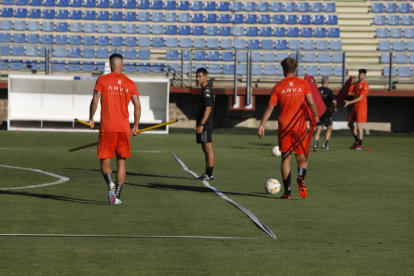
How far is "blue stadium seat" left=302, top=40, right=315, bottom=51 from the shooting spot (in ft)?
110

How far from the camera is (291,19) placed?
35.1 m

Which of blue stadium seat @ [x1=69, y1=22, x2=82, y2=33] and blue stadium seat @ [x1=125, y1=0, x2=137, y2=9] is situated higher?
blue stadium seat @ [x1=125, y1=0, x2=137, y2=9]

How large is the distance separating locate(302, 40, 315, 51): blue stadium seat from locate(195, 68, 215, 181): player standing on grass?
21475 millimetres

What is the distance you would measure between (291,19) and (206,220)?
27.8 metres

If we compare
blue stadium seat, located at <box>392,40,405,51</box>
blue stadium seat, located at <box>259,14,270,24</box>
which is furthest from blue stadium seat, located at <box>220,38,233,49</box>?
blue stadium seat, located at <box>392,40,405,51</box>

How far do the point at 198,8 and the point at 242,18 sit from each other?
2112 millimetres

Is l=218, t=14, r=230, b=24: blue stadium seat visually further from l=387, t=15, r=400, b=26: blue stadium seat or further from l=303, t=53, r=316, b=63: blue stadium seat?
l=387, t=15, r=400, b=26: blue stadium seat

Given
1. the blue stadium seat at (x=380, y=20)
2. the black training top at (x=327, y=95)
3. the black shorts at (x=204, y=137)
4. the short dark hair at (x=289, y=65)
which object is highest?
the blue stadium seat at (x=380, y=20)

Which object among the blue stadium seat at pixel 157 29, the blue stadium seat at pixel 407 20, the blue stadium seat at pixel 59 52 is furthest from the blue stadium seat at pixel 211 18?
the blue stadium seat at pixel 407 20

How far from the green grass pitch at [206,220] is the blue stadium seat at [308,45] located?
57.8ft

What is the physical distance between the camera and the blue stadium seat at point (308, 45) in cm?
3366

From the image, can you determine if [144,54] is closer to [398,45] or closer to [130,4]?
[130,4]

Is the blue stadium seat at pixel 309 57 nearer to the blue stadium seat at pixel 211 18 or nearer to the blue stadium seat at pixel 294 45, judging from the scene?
the blue stadium seat at pixel 294 45

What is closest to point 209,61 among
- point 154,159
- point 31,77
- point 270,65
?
point 270,65
